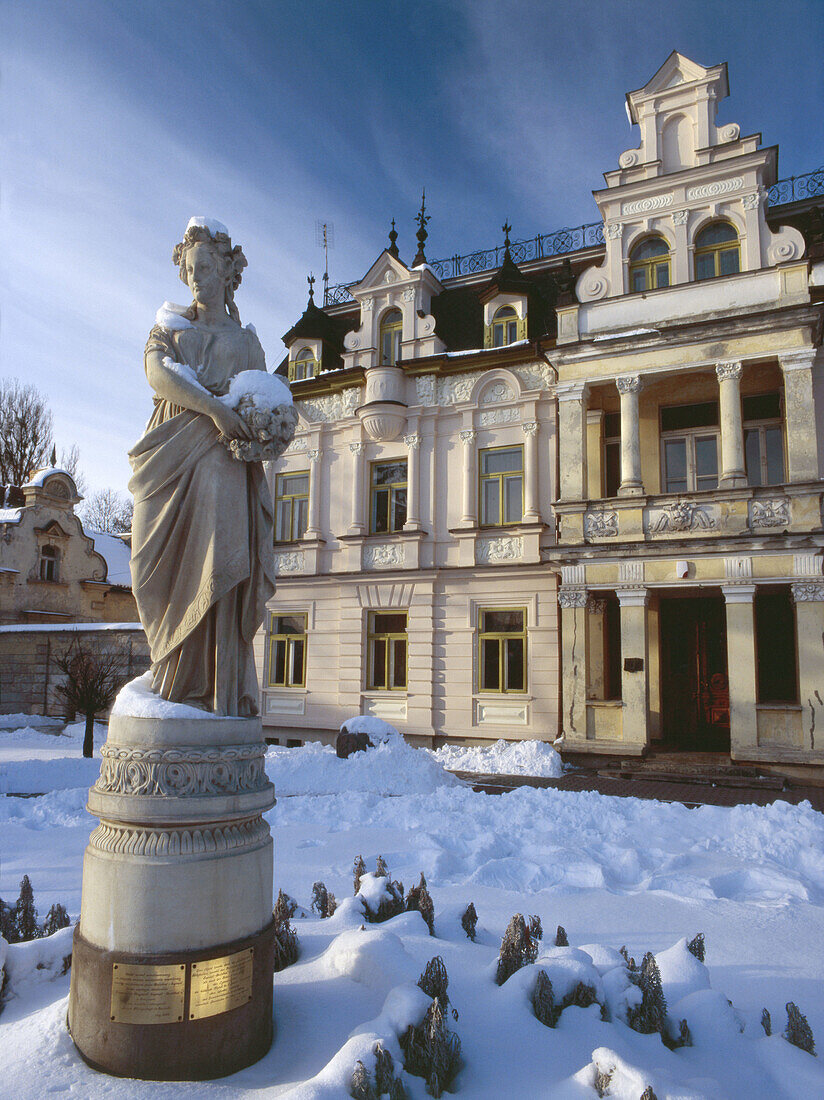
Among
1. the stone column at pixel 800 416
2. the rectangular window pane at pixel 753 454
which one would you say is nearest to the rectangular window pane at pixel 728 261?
the stone column at pixel 800 416

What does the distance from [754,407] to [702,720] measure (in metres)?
6.52

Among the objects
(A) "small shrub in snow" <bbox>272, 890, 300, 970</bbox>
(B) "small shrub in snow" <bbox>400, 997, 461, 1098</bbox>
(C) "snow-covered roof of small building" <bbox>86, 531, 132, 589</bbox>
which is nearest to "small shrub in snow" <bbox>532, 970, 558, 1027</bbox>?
(B) "small shrub in snow" <bbox>400, 997, 461, 1098</bbox>

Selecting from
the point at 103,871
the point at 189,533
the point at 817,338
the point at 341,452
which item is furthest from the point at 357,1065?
the point at 341,452

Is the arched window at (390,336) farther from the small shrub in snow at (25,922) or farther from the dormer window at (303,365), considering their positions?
the small shrub in snow at (25,922)

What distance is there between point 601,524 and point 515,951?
441 inches

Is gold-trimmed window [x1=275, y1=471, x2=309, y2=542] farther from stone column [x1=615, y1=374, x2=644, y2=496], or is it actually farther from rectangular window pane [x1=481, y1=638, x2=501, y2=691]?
stone column [x1=615, y1=374, x2=644, y2=496]

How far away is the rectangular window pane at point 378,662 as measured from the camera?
1714cm

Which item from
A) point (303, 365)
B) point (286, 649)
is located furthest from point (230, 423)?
point (303, 365)

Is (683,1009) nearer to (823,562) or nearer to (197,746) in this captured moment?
(197,746)

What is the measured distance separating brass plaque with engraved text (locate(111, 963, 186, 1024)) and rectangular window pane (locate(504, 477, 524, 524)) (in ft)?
45.7

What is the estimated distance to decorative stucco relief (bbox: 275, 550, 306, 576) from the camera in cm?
1820

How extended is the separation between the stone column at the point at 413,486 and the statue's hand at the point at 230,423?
13.6 metres

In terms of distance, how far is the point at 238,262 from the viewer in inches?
141

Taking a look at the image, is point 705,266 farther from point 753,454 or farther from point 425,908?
point 425,908
